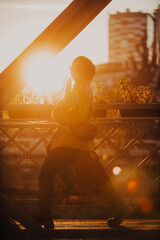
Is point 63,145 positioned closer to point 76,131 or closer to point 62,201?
point 76,131

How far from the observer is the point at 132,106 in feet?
13.7

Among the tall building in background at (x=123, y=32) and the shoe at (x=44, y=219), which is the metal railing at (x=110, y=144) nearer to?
the shoe at (x=44, y=219)

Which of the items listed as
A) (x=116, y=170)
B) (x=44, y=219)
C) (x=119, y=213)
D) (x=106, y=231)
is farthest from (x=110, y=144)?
(x=44, y=219)

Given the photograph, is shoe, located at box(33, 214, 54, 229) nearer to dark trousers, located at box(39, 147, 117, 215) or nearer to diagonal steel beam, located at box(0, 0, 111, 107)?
dark trousers, located at box(39, 147, 117, 215)

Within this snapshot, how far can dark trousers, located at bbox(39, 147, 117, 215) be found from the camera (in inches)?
96.7

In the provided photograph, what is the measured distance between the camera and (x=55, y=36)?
2160 millimetres

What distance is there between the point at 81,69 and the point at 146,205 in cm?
183

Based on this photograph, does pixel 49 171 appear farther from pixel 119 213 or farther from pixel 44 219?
pixel 119 213

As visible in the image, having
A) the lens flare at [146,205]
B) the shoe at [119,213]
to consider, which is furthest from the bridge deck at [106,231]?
the lens flare at [146,205]

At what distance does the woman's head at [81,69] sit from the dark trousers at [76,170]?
0.52 m

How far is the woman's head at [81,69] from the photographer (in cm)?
250

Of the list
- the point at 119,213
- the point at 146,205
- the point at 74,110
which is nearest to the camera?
the point at 74,110

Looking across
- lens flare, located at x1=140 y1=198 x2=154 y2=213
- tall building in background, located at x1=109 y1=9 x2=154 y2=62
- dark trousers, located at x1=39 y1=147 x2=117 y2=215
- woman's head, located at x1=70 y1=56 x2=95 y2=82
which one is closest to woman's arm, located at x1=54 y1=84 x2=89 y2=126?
woman's head, located at x1=70 y1=56 x2=95 y2=82

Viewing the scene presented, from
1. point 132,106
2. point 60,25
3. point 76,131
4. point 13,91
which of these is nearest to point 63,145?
point 76,131
